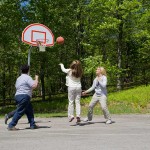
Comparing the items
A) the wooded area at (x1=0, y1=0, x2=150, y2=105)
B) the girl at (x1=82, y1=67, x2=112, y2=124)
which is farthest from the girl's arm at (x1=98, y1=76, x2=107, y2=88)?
the wooded area at (x1=0, y1=0, x2=150, y2=105)

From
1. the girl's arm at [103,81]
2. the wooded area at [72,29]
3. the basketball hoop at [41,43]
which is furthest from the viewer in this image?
the wooded area at [72,29]

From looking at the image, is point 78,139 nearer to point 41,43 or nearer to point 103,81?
point 103,81

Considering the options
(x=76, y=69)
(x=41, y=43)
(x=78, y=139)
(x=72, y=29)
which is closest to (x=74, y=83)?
(x=76, y=69)

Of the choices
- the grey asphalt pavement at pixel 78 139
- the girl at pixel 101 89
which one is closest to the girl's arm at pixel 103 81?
the girl at pixel 101 89

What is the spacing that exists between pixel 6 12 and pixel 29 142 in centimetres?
1924

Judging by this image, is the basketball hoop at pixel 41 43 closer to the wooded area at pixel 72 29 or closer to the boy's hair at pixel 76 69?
the boy's hair at pixel 76 69

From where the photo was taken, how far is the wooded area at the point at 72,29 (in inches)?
1048

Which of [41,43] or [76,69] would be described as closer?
[76,69]

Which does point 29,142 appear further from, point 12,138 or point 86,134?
point 86,134

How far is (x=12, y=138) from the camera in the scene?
8875mm

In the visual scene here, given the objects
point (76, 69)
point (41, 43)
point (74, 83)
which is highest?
point (41, 43)

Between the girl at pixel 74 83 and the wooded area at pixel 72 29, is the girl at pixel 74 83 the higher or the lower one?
the lower one

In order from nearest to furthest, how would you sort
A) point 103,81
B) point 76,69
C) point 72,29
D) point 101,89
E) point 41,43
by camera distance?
point 76,69 < point 103,81 < point 101,89 < point 41,43 < point 72,29

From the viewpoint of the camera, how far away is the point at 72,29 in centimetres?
3241
